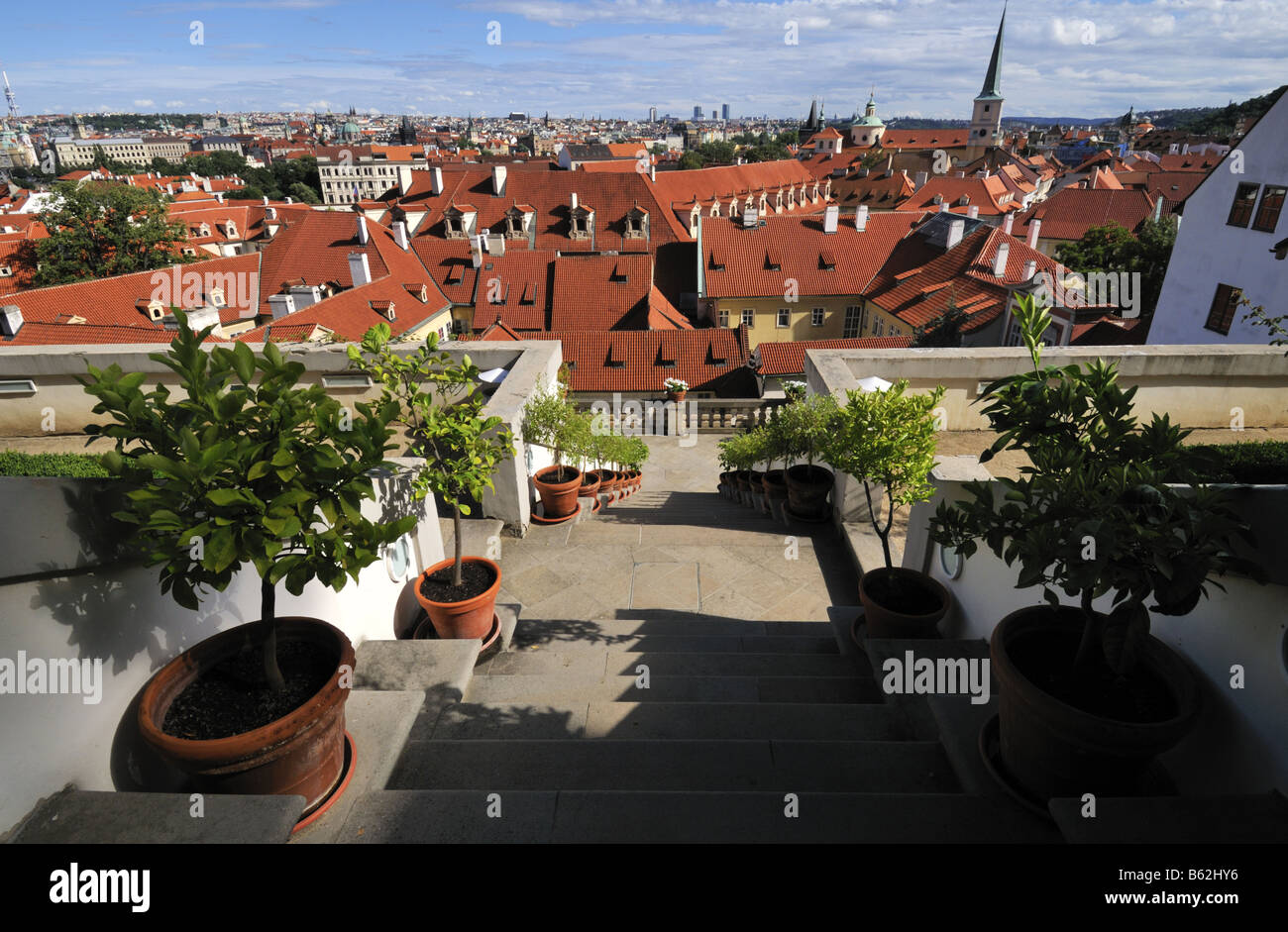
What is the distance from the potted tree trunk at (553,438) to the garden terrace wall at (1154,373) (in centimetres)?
337

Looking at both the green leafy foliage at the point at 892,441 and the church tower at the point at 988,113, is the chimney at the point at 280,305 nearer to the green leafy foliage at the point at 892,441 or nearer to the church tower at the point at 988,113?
the green leafy foliage at the point at 892,441

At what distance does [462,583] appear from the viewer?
563cm

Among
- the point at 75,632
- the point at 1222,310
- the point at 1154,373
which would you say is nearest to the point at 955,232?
the point at 1222,310

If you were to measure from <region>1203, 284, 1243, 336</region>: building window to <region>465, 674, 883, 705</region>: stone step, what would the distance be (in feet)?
69.1

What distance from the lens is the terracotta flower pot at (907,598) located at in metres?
5.16

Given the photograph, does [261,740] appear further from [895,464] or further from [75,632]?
[895,464]

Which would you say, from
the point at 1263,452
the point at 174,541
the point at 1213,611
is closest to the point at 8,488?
the point at 174,541

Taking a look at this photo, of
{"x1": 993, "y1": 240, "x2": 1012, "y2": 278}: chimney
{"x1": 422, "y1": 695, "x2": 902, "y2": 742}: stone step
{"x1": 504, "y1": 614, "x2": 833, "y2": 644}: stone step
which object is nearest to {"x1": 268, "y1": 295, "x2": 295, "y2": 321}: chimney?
{"x1": 504, "y1": 614, "x2": 833, "y2": 644}: stone step

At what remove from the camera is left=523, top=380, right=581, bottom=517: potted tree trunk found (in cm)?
791

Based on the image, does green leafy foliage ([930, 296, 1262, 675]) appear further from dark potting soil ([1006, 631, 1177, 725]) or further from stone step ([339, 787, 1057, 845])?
stone step ([339, 787, 1057, 845])

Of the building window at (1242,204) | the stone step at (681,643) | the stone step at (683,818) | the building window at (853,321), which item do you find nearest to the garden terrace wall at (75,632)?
the stone step at (683,818)

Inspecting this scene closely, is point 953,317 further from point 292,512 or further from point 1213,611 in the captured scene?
point 292,512

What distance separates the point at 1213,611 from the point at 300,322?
2376 cm

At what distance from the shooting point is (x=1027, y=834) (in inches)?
124
